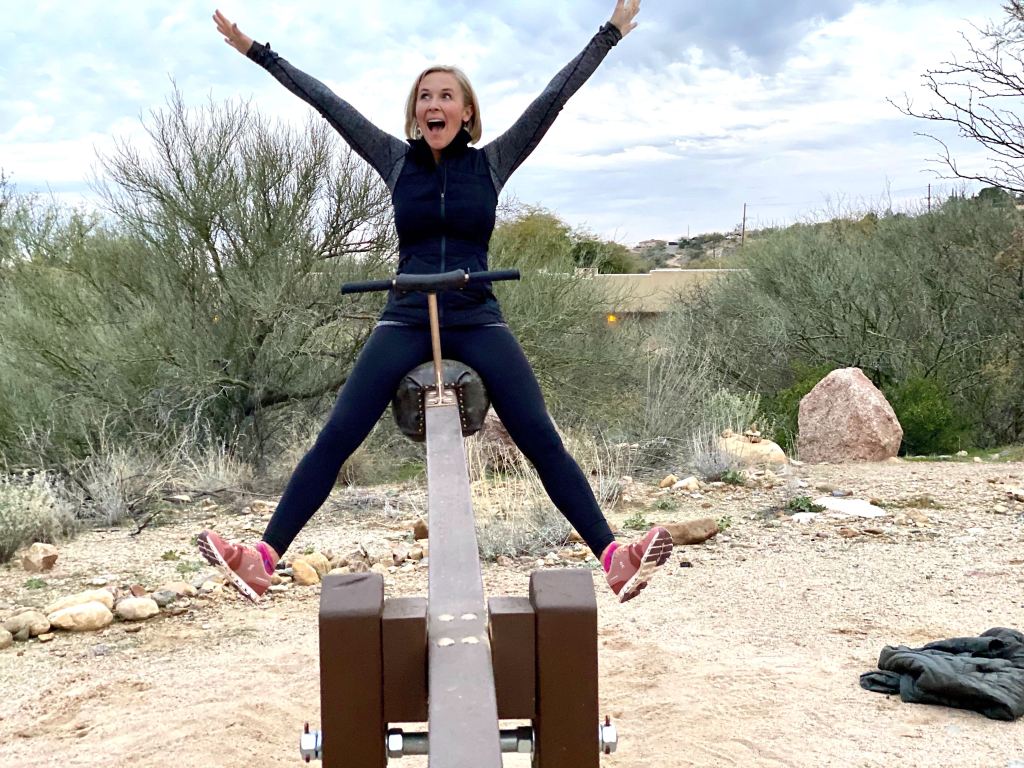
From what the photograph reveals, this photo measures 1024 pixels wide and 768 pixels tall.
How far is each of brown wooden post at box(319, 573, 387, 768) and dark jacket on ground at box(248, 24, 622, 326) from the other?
87 cm

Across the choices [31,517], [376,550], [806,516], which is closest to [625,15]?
[376,550]

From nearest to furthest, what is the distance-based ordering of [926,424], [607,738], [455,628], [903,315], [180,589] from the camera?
[455,628]
[607,738]
[180,589]
[926,424]
[903,315]

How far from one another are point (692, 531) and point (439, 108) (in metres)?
4.23

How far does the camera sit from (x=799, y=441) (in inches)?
387

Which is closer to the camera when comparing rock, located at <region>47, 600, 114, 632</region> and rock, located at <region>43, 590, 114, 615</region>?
rock, located at <region>47, 600, 114, 632</region>

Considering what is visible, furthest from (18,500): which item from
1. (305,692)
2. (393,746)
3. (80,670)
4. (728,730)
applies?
(393,746)

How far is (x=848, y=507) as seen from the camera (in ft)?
23.3

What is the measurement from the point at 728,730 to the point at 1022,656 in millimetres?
A: 1364

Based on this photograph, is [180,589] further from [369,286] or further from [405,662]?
[405,662]

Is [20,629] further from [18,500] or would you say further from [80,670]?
[18,500]

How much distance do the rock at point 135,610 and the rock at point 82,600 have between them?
11 centimetres

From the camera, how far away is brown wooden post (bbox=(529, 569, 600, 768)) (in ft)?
6.42

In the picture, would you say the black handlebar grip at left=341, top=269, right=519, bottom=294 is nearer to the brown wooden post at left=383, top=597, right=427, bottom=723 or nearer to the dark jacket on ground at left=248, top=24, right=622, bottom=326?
the dark jacket on ground at left=248, top=24, right=622, bottom=326

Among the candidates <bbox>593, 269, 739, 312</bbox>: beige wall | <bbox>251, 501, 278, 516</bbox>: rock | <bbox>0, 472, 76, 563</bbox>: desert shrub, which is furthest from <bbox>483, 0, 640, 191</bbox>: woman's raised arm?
<bbox>593, 269, 739, 312</bbox>: beige wall
